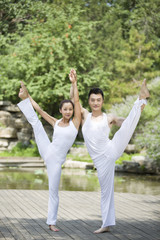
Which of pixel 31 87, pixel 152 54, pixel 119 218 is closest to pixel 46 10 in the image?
pixel 31 87

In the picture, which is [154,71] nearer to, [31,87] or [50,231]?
[31,87]

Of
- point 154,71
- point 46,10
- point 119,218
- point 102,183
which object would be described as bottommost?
point 119,218

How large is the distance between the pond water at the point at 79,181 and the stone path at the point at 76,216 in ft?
10.2

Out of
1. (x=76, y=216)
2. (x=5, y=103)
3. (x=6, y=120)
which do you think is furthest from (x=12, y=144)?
(x=76, y=216)

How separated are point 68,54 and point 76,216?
1594cm

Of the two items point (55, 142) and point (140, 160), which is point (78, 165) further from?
point (55, 142)

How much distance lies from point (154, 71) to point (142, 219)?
1862cm

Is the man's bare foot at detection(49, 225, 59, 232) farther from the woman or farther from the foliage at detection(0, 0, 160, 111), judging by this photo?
the foliage at detection(0, 0, 160, 111)

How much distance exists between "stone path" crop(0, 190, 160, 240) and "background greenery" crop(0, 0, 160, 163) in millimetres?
10477

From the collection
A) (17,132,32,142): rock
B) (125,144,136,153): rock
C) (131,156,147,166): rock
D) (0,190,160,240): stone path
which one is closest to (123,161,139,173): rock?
(131,156,147,166): rock

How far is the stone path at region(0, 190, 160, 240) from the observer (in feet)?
17.0

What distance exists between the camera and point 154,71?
24031mm

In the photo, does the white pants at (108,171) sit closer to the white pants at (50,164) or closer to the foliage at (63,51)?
the white pants at (50,164)

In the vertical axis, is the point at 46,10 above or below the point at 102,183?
above
